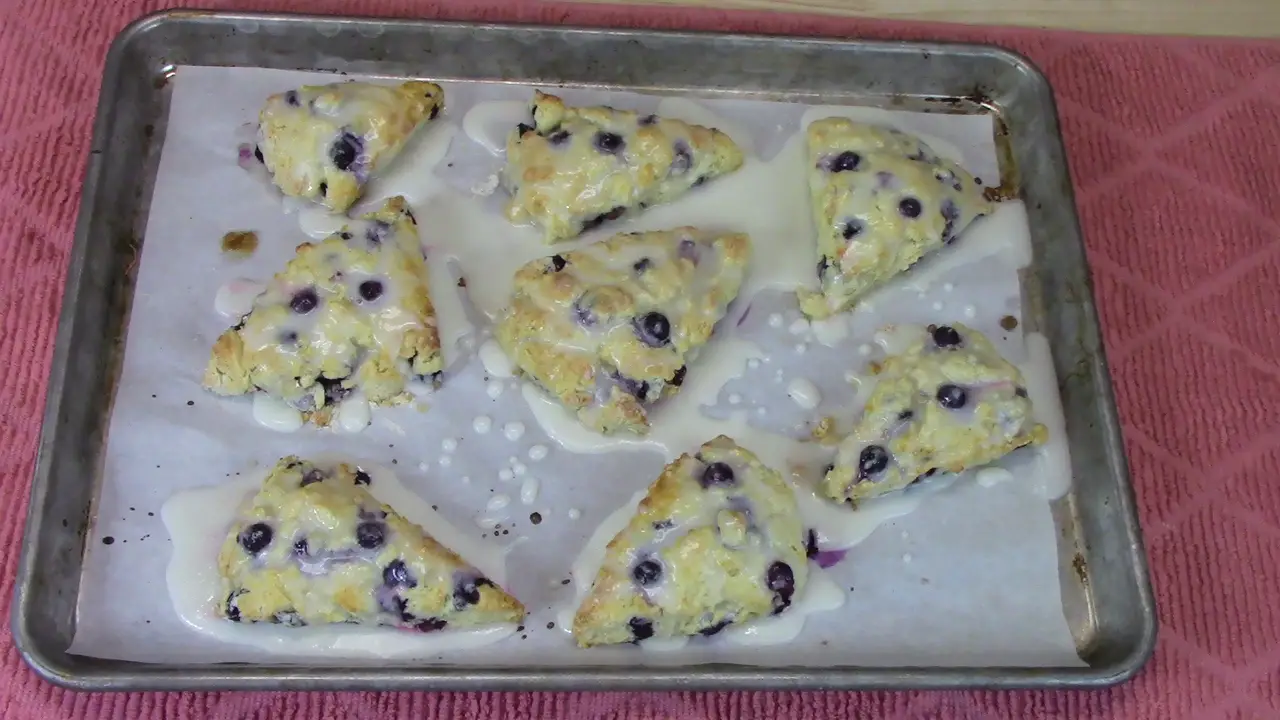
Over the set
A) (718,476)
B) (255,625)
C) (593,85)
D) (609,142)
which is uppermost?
(593,85)

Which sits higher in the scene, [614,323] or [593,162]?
[593,162]

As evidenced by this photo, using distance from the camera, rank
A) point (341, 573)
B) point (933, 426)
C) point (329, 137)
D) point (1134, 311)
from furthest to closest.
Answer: point (1134, 311)
point (329, 137)
point (933, 426)
point (341, 573)

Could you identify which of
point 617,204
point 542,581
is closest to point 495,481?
point 542,581

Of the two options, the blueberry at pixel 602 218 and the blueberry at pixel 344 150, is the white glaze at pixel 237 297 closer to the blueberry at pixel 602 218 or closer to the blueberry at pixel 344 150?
the blueberry at pixel 344 150

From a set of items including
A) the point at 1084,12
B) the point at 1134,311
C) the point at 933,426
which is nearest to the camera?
the point at 933,426

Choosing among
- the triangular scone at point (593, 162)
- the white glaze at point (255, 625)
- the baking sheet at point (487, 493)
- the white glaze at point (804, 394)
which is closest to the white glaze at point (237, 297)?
the baking sheet at point (487, 493)

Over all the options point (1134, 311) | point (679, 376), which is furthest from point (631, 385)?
point (1134, 311)

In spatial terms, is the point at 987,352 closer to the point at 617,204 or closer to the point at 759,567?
the point at 759,567

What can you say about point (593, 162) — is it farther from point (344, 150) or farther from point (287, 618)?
point (287, 618)
